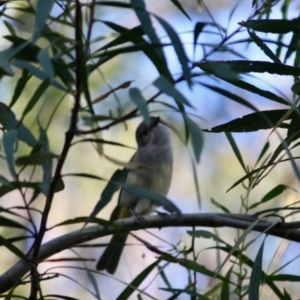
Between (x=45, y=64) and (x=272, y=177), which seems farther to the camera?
(x=272, y=177)

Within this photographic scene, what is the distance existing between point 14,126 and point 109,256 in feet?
6.23

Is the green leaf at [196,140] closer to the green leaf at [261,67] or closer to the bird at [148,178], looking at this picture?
the green leaf at [261,67]

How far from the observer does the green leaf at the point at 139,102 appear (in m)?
0.97

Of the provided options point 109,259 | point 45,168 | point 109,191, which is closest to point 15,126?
point 45,168

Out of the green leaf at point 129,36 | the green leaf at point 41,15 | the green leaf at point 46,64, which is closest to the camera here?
the green leaf at point 46,64

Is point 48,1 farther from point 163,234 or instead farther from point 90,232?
point 163,234

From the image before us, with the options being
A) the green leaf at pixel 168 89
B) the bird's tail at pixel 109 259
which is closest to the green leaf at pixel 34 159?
the green leaf at pixel 168 89

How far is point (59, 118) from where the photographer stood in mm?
4266

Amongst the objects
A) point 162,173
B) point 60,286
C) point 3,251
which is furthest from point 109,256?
point 60,286

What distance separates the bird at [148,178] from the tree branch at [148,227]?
1476 mm

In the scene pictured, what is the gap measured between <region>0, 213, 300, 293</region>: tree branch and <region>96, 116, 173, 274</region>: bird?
1476 millimetres

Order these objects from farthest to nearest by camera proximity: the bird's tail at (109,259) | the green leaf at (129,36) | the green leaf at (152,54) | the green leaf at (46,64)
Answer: the bird's tail at (109,259) → the green leaf at (129,36) → the green leaf at (152,54) → the green leaf at (46,64)

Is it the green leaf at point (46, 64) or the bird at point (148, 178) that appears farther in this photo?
the bird at point (148, 178)

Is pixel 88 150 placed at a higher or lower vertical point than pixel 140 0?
A: higher
